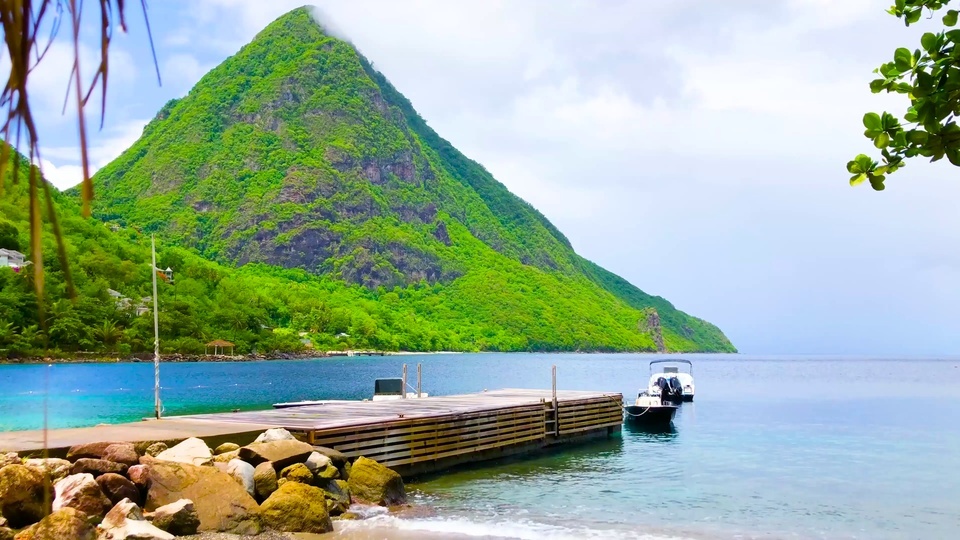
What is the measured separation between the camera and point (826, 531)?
59.9ft

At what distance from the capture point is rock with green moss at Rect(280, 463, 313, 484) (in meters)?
15.8

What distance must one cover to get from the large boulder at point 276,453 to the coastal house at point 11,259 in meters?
107

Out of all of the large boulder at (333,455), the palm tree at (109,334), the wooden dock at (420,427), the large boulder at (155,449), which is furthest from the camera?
the palm tree at (109,334)

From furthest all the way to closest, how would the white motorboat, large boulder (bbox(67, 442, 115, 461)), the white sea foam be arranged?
1. the white motorboat
2. the white sea foam
3. large boulder (bbox(67, 442, 115, 461))

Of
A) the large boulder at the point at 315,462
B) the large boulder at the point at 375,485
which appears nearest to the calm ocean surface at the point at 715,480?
the large boulder at the point at 375,485

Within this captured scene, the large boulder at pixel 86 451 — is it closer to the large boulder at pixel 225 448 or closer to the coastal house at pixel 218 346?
the large boulder at pixel 225 448

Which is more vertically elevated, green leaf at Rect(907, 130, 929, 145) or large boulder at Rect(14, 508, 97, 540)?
green leaf at Rect(907, 130, 929, 145)

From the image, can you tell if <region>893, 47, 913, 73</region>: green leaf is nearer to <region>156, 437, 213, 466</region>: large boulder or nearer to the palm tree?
<region>156, 437, 213, 466</region>: large boulder

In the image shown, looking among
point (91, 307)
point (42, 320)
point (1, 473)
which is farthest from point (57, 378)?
point (42, 320)

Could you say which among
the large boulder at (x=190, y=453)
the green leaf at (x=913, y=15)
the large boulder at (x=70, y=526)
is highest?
the green leaf at (x=913, y=15)

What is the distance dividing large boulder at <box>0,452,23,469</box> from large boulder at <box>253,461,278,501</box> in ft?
13.8

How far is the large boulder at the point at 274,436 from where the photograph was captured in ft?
57.0

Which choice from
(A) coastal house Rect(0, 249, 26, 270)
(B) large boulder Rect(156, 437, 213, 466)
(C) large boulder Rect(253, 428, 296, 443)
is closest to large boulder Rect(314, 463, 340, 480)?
(C) large boulder Rect(253, 428, 296, 443)

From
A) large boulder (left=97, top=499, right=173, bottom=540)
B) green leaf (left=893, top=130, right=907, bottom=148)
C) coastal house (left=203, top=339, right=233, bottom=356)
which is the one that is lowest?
large boulder (left=97, top=499, right=173, bottom=540)
